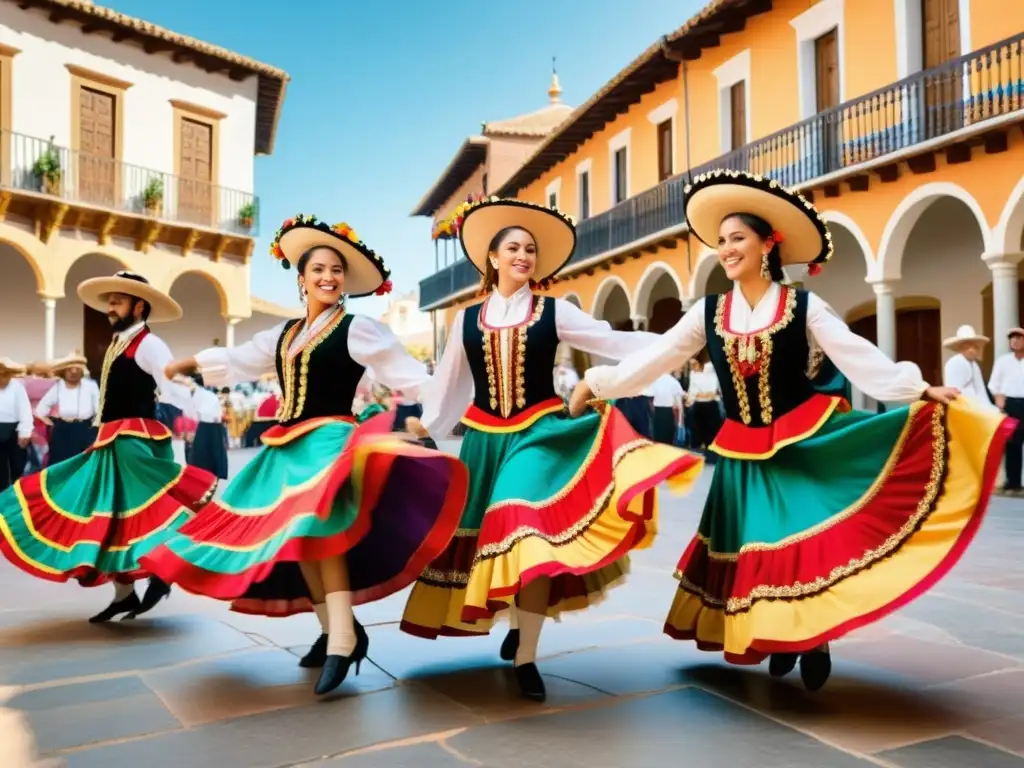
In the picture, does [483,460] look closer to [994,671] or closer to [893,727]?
[893,727]

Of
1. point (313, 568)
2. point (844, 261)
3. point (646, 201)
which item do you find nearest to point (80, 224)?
point (646, 201)

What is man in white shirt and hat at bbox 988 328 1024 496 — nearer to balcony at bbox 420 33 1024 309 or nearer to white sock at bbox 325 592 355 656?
balcony at bbox 420 33 1024 309

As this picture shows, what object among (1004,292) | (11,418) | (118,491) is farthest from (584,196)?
(118,491)

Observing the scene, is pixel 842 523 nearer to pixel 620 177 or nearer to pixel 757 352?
pixel 757 352

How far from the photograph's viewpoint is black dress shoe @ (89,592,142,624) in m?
5.05

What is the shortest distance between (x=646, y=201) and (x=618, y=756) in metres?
18.2

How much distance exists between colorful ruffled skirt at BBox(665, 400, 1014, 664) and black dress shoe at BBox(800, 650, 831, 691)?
0.95ft

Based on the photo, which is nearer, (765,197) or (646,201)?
(765,197)

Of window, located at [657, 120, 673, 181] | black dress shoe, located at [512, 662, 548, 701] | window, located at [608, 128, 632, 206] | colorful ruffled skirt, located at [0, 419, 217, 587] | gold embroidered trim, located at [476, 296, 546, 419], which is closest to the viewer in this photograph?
black dress shoe, located at [512, 662, 548, 701]

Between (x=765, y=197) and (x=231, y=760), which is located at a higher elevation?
(x=765, y=197)

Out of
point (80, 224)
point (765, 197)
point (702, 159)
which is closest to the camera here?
point (765, 197)

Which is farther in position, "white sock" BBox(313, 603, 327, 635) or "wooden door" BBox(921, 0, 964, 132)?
"wooden door" BBox(921, 0, 964, 132)

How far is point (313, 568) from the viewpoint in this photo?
3.90 metres

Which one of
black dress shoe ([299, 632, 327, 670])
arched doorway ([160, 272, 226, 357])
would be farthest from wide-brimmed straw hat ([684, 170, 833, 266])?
arched doorway ([160, 272, 226, 357])
